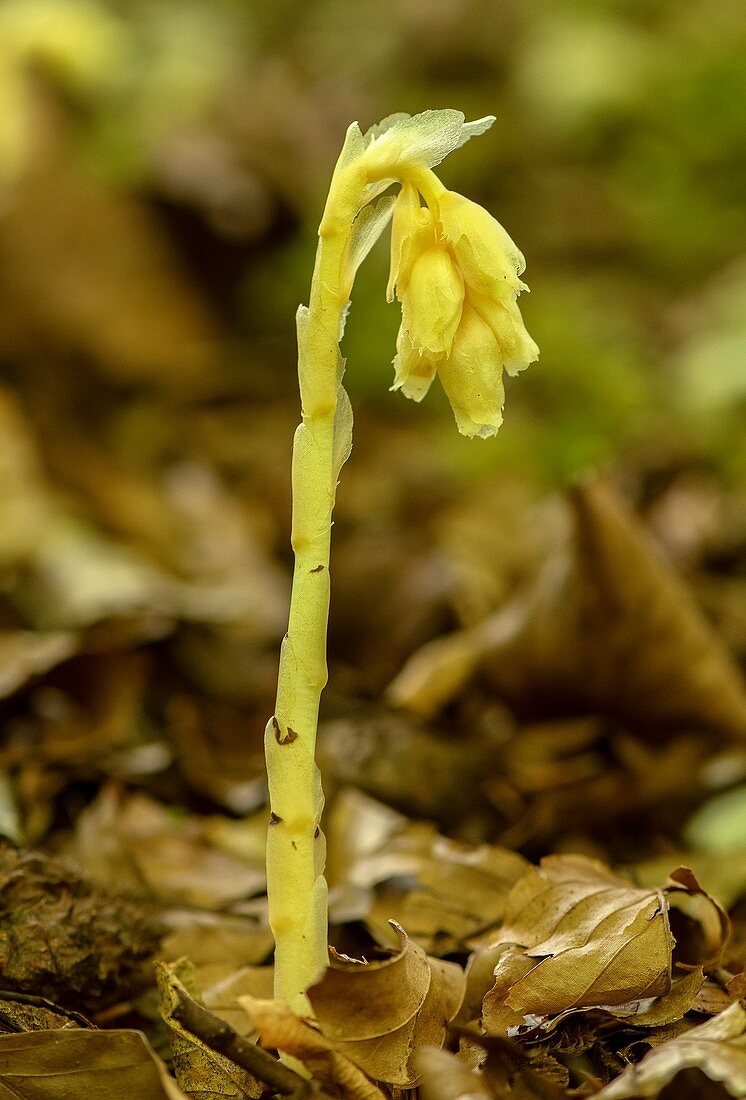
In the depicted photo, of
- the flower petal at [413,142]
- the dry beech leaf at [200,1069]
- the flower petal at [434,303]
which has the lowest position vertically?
the dry beech leaf at [200,1069]

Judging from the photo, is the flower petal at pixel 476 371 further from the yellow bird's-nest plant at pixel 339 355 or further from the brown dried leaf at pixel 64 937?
the brown dried leaf at pixel 64 937

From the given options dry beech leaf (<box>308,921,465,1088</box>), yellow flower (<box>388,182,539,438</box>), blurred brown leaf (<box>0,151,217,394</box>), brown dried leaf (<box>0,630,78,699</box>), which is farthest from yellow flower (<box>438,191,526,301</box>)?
blurred brown leaf (<box>0,151,217,394</box>)

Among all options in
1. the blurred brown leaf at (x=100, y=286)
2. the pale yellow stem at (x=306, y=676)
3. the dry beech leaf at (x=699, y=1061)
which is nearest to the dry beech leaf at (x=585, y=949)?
the dry beech leaf at (x=699, y=1061)

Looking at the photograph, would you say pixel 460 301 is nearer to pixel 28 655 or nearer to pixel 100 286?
pixel 28 655

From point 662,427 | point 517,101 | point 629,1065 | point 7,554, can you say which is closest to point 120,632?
point 7,554

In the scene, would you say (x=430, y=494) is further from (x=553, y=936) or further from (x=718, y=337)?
(x=553, y=936)
